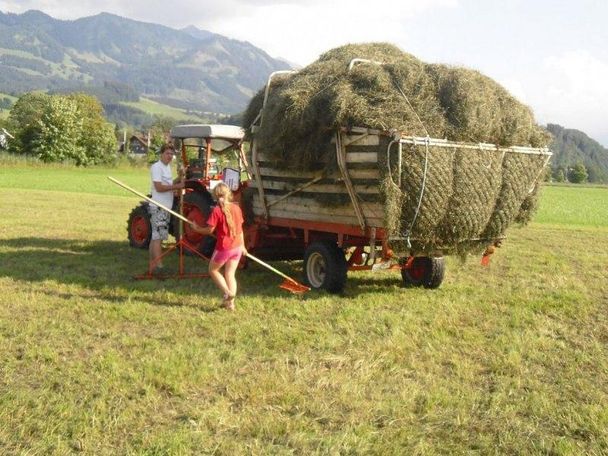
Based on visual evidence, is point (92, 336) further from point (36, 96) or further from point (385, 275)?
point (36, 96)

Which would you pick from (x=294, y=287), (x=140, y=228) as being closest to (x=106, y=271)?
(x=140, y=228)

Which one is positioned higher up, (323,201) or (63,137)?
(323,201)

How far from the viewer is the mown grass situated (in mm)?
4199

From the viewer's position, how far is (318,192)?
8352mm

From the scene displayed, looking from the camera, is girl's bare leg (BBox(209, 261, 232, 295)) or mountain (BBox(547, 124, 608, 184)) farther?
mountain (BBox(547, 124, 608, 184))

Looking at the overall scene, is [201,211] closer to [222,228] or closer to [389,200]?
[222,228]

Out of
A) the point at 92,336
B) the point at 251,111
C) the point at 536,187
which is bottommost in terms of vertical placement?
the point at 92,336

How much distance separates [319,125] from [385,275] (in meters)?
3.17

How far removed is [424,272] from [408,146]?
8.35 feet

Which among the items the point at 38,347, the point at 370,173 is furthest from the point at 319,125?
the point at 38,347

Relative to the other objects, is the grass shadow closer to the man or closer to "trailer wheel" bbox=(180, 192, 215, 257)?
"trailer wheel" bbox=(180, 192, 215, 257)

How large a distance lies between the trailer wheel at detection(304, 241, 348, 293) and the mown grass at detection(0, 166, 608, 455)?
0.24 m

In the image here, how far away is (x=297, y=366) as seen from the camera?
18.1 feet

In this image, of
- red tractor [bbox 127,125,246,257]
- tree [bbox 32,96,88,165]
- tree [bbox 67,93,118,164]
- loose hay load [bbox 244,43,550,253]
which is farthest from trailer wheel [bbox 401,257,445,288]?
tree [bbox 32,96,88,165]
